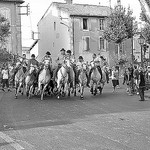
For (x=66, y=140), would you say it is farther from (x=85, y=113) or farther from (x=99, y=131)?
(x=85, y=113)

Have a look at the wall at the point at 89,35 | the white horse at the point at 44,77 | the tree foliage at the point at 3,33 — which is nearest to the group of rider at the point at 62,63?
the white horse at the point at 44,77

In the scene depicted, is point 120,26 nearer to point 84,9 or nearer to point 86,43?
point 86,43

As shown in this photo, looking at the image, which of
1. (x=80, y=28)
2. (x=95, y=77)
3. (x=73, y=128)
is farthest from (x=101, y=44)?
(x=73, y=128)

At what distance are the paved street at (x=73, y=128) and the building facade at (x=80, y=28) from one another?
4187cm

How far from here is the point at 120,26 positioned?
4928cm

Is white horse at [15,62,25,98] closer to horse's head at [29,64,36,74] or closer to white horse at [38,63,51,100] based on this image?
horse's head at [29,64,36,74]

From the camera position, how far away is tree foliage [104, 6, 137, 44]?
49.2 m

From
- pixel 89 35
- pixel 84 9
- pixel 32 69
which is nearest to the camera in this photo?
pixel 32 69

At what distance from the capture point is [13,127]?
1053 cm

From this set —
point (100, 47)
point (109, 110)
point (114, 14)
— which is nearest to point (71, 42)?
point (100, 47)

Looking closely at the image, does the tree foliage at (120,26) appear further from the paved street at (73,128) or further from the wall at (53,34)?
the paved street at (73,128)

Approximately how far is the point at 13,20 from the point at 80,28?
1115 centimetres

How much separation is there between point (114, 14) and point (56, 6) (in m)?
13.2

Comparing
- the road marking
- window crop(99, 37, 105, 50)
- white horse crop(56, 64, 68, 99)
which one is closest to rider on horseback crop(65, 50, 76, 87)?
white horse crop(56, 64, 68, 99)
